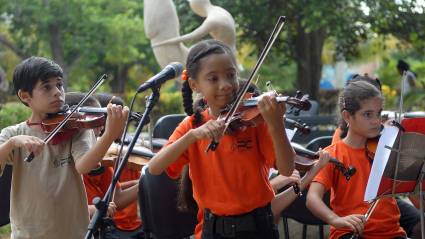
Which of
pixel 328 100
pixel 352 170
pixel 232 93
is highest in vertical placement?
pixel 232 93

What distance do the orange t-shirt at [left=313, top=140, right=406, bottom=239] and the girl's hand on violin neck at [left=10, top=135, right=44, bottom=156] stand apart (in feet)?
4.20

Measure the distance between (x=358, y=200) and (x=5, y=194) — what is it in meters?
2.01

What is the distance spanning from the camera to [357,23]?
1220cm

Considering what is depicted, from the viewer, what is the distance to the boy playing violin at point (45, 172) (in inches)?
114

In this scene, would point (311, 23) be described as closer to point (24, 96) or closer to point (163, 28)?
point (163, 28)

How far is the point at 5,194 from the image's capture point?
12.8 feet

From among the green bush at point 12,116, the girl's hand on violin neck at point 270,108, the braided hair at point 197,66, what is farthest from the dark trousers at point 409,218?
the green bush at point 12,116

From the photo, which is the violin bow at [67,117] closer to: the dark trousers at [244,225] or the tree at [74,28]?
the dark trousers at [244,225]

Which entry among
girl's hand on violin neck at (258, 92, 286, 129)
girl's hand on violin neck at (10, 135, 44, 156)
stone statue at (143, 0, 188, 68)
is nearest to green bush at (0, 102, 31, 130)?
stone statue at (143, 0, 188, 68)

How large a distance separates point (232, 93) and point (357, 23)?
10.1 meters

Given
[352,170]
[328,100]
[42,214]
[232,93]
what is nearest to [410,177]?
[352,170]

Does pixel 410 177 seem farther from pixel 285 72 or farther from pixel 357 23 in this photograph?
pixel 285 72

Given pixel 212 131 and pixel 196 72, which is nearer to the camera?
pixel 212 131

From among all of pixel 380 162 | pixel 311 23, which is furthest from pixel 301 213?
pixel 311 23
